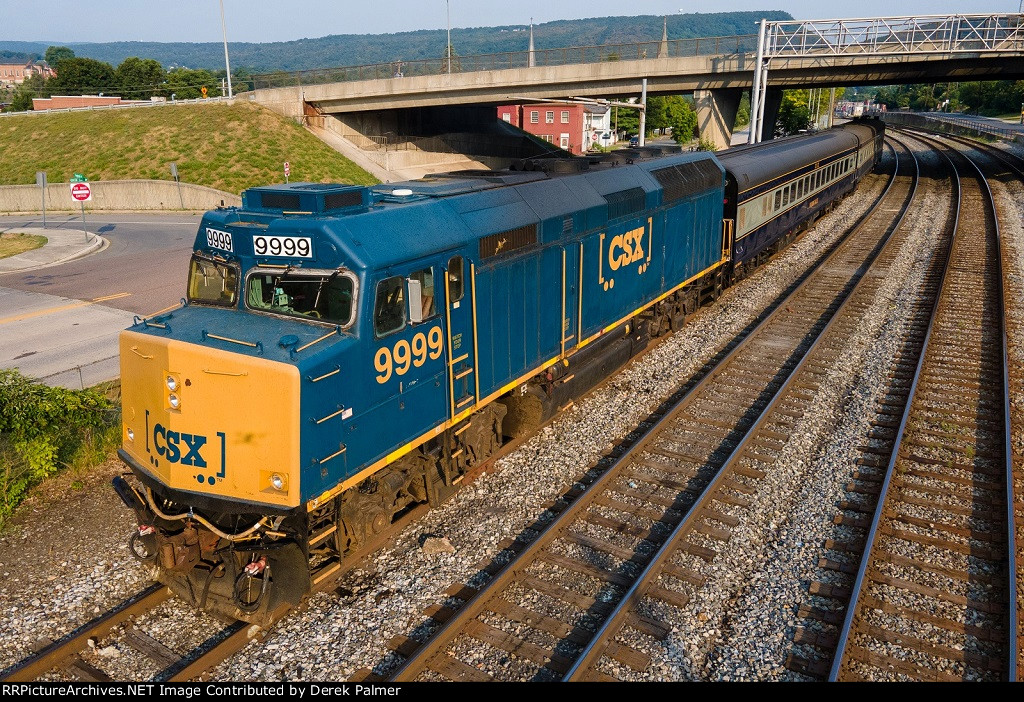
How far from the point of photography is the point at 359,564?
9227 millimetres

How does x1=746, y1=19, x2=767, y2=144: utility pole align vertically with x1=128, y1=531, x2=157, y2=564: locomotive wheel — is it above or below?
above

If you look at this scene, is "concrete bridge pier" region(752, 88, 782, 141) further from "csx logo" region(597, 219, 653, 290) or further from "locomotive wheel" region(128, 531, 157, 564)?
"locomotive wheel" region(128, 531, 157, 564)

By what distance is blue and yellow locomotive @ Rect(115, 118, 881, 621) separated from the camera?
7.55 meters

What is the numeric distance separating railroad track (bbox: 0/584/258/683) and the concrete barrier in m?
36.5

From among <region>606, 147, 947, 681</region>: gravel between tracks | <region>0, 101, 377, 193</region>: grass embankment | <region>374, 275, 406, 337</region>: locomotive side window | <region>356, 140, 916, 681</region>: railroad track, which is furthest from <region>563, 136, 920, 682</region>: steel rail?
<region>0, 101, 377, 193</region>: grass embankment

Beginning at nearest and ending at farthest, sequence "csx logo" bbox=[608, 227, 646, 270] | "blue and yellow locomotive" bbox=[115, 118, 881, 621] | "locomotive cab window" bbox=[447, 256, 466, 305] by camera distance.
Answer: "blue and yellow locomotive" bbox=[115, 118, 881, 621]
"locomotive cab window" bbox=[447, 256, 466, 305]
"csx logo" bbox=[608, 227, 646, 270]

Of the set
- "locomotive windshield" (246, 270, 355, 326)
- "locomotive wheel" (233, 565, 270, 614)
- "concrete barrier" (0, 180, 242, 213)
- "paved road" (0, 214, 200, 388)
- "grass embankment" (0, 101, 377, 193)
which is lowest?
"locomotive wheel" (233, 565, 270, 614)

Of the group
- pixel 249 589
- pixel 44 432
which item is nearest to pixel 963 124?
pixel 44 432

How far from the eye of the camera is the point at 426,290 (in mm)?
9078

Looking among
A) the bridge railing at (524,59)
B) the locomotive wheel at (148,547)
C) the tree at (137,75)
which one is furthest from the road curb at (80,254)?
the tree at (137,75)

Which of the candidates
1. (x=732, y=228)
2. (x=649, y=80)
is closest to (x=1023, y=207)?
(x=649, y=80)

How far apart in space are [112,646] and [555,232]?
8.39m

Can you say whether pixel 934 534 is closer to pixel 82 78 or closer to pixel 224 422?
pixel 224 422
